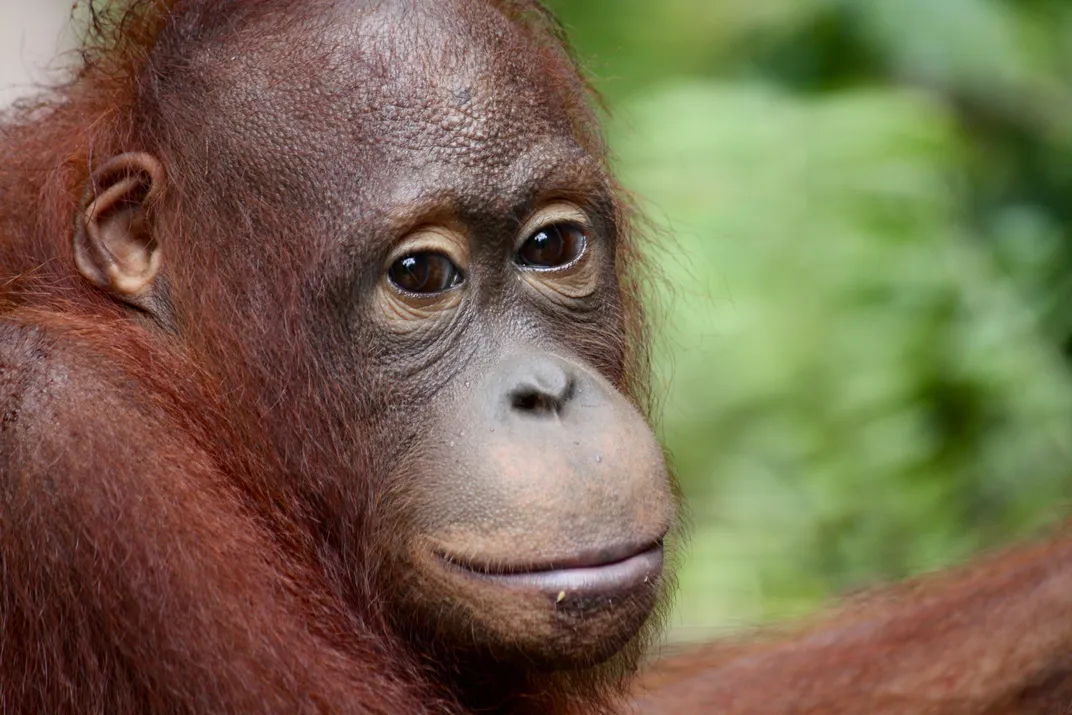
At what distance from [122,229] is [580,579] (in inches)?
50.9

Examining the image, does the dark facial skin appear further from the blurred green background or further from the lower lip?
the blurred green background

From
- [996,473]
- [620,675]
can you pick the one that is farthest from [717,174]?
[620,675]

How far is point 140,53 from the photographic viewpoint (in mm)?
3420

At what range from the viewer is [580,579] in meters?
2.82

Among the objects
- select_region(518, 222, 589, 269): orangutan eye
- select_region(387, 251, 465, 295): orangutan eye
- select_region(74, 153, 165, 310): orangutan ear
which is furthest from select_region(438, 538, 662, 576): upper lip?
select_region(74, 153, 165, 310): orangutan ear

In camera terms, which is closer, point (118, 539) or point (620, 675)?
point (118, 539)

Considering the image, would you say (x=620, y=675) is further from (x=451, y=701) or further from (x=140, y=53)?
(x=140, y=53)

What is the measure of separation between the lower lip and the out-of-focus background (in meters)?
2.24

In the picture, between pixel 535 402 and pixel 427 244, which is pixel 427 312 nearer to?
pixel 427 244

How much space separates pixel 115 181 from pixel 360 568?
39.9 inches

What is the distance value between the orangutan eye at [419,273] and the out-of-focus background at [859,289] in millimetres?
2132

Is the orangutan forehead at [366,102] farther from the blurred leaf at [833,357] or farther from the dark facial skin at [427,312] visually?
the blurred leaf at [833,357]

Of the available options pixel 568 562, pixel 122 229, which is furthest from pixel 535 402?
pixel 122 229

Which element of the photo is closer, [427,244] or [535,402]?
[535,402]
